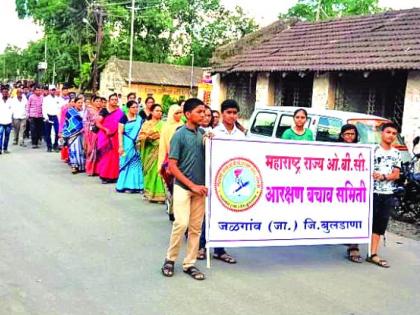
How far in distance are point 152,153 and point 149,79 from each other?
3434 cm

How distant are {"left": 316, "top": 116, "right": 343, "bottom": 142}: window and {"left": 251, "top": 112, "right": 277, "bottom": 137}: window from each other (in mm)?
1292

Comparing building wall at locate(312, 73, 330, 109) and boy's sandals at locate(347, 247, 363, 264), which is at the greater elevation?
building wall at locate(312, 73, 330, 109)

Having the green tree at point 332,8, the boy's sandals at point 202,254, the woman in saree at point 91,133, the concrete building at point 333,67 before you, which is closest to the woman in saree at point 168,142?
the boy's sandals at point 202,254

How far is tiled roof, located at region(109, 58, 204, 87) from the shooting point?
43000 mm

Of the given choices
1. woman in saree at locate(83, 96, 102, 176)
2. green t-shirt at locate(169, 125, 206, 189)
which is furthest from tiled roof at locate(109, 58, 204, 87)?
green t-shirt at locate(169, 125, 206, 189)

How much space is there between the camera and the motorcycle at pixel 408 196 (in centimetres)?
959

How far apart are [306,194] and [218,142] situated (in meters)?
1.21

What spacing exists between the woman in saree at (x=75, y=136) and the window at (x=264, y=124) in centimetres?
384

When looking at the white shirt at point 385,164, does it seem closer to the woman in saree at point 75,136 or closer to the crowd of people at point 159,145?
the crowd of people at point 159,145

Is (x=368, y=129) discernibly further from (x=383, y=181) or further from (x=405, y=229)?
(x=383, y=181)

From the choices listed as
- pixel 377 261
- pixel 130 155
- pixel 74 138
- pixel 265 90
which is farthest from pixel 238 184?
pixel 265 90

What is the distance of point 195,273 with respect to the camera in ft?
18.5

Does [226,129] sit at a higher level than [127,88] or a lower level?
lower

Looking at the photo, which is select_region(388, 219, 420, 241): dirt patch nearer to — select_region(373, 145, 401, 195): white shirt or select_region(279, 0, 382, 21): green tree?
select_region(373, 145, 401, 195): white shirt
